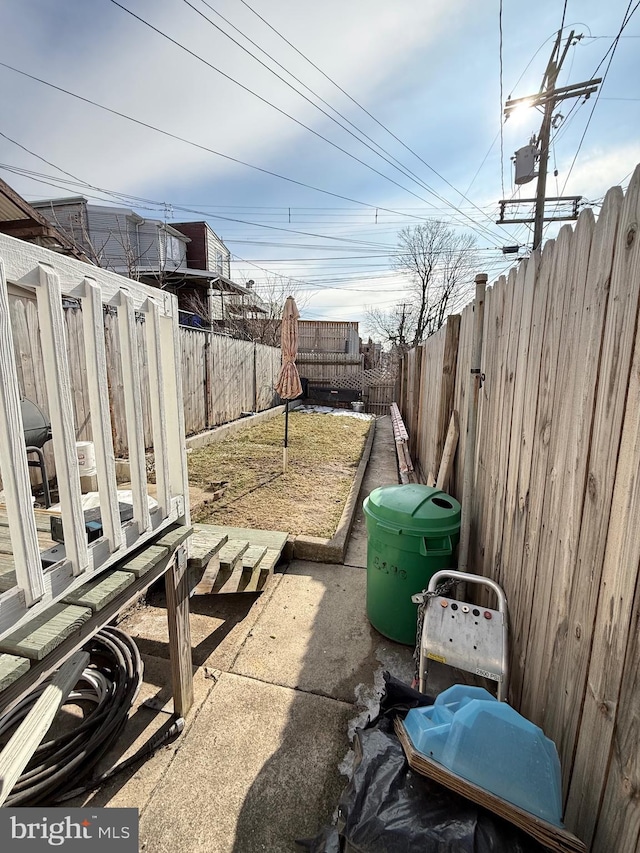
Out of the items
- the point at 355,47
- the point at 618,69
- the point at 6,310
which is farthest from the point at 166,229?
the point at 6,310

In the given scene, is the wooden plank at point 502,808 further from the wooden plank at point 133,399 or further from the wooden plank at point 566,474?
the wooden plank at point 133,399

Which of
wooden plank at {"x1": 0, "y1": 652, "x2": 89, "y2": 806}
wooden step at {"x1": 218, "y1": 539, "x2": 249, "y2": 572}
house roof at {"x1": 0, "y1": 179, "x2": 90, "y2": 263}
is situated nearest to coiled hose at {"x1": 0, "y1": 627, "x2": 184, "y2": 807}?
wooden plank at {"x1": 0, "y1": 652, "x2": 89, "y2": 806}

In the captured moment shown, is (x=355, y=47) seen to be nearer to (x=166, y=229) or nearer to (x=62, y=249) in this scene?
(x=62, y=249)

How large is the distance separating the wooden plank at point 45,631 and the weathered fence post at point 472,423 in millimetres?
2143

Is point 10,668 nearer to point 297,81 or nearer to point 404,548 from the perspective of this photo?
point 404,548

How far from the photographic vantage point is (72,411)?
3.80 ft

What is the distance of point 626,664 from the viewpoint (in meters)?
0.97

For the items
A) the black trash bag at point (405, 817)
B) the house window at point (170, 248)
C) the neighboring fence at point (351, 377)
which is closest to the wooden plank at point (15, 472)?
the black trash bag at point (405, 817)

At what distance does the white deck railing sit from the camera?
1.06 m

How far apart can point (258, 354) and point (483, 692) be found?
1108cm

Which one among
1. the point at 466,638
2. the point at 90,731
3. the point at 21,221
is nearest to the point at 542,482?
the point at 466,638

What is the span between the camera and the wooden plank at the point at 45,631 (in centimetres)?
106

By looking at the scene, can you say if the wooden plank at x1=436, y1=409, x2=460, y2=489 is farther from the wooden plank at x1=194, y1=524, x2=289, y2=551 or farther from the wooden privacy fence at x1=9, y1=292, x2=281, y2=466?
the wooden privacy fence at x1=9, y1=292, x2=281, y2=466

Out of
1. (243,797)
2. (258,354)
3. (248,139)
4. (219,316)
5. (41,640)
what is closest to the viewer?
(41,640)
